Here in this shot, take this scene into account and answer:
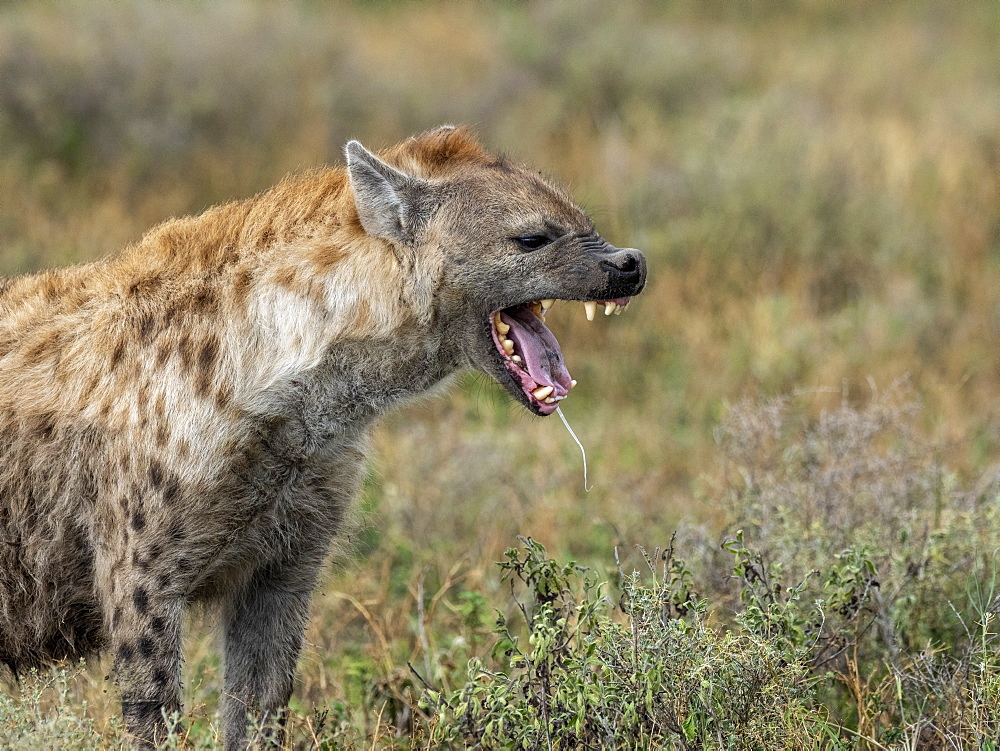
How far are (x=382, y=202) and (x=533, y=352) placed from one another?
570mm

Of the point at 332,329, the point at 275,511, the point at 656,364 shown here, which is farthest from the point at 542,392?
the point at 656,364

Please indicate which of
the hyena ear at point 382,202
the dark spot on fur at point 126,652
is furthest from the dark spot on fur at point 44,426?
the hyena ear at point 382,202

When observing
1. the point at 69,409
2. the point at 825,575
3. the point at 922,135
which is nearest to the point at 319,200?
the point at 69,409

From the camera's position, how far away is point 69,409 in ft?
10.2

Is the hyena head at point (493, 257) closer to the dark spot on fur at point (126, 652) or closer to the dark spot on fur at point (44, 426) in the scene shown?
the dark spot on fur at point (44, 426)

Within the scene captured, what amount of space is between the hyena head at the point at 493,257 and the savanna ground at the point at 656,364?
529mm

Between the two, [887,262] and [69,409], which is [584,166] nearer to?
[887,262]

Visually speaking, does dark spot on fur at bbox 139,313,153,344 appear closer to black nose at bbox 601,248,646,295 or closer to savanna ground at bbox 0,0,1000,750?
savanna ground at bbox 0,0,1000,750

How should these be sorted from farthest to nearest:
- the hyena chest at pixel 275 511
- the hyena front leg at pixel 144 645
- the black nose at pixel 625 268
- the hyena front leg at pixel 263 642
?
the hyena front leg at pixel 263 642
the black nose at pixel 625 268
the hyena chest at pixel 275 511
the hyena front leg at pixel 144 645

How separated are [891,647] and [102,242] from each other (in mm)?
5629

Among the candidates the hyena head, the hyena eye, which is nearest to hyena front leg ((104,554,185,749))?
the hyena head

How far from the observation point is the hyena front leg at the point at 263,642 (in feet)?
11.0

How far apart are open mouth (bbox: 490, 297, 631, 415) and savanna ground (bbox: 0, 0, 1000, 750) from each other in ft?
1.40

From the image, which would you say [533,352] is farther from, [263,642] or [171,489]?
[263,642]
